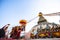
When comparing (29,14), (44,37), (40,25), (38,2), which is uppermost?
(38,2)

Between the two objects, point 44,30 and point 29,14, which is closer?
point 44,30

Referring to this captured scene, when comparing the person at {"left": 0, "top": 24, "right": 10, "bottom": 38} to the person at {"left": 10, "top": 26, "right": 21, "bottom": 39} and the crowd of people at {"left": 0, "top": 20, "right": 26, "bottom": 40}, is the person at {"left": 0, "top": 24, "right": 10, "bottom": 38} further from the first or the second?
the person at {"left": 10, "top": 26, "right": 21, "bottom": 39}

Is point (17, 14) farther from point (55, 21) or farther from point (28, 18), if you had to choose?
point (55, 21)

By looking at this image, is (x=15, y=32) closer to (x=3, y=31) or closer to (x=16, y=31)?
(x=16, y=31)

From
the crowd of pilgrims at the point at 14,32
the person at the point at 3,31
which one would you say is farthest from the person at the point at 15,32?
the person at the point at 3,31

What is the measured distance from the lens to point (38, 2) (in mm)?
1470

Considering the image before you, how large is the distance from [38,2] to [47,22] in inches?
9.9

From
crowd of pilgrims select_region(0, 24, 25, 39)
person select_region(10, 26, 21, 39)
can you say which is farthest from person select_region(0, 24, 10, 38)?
person select_region(10, 26, 21, 39)

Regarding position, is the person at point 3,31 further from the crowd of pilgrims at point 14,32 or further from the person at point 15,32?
the person at point 15,32

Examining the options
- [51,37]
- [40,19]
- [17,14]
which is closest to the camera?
[51,37]

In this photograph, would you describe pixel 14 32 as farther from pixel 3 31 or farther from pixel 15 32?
pixel 3 31

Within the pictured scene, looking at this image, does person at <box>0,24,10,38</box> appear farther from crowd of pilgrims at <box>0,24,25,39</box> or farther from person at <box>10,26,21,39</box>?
person at <box>10,26,21,39</box>

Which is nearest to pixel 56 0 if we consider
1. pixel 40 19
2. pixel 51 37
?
pixel 40 19

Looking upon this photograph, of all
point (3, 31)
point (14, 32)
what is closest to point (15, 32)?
point (14, 32)
